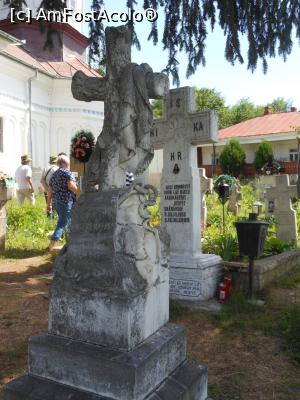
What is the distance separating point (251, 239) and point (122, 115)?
311 cm

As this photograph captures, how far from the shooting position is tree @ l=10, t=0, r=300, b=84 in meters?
5.31

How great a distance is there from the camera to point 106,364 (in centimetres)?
231

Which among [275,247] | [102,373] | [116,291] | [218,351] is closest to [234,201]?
[275,247]

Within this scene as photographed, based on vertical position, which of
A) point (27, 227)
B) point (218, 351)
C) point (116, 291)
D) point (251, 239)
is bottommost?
point (218, 351)

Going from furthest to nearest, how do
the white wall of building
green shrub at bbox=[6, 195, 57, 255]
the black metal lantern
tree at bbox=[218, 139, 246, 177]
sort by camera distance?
tree at bbox=[218, 139, 246, 177] < the white wall of building < green shrub at bbox=[6, 195, 57, 255] < the black metal lantern

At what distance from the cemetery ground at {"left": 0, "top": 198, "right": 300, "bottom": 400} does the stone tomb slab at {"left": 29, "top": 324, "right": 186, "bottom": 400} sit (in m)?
0.90

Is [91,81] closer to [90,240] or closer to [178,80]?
[90,240]

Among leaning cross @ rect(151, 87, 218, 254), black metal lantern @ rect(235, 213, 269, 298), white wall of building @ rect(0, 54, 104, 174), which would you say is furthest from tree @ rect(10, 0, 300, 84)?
white wall of building @ rect(0, 54, 104, 174)

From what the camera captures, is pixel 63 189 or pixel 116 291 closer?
pixel 116 291

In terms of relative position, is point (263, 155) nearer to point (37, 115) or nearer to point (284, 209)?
point (37, 115)

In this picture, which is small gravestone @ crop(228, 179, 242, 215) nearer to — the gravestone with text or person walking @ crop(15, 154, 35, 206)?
person walking @ crop(15, 154, 35, 206)

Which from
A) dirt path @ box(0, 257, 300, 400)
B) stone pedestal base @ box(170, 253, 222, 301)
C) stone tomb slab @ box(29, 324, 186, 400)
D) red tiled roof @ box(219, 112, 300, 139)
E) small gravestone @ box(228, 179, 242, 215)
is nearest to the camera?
stone tomb slab @ box(29, 324, 186, 400)

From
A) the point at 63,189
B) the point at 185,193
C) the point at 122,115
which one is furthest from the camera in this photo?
the point at 63,189

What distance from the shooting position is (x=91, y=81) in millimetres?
2959
